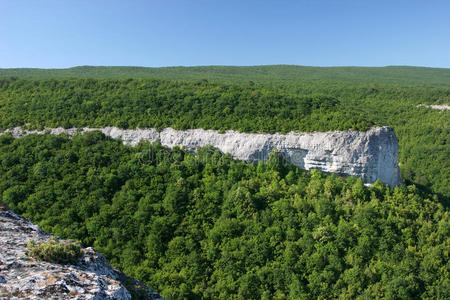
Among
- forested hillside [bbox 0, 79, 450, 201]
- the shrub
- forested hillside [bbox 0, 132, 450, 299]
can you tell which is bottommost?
forested hillside [bbox 0, 132, 450, 299]

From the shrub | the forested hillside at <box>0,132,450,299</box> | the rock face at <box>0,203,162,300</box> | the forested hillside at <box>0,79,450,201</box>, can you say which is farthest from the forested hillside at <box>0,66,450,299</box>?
the rock face at <box>0,203,162,300</box>

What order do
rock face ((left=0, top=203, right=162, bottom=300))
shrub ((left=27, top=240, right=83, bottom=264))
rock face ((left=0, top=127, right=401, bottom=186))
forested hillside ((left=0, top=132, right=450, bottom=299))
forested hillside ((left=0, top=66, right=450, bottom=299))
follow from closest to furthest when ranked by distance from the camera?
rock face ((left=0, top=203, right=162, bottom=300)), shrub ((left=27, top=240, right=83, bottom=264)), forested hillside ((left=0, top=132, right=450, bottom=299)), forested hillside ((left=0, top=66, right=450, bottom=299)), rock face ((left=0, top=127, right=401, bottom=186))

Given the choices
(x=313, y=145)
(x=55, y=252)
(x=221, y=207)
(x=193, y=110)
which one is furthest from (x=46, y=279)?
(x=193, y=110)

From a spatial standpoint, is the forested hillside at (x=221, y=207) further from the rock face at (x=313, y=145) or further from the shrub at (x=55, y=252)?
the shrub at (x=55, y=252)

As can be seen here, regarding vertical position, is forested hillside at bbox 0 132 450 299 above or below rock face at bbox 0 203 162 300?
below

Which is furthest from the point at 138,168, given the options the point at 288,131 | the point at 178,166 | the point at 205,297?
the point at 288,131

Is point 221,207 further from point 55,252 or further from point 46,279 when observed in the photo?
point 46,279

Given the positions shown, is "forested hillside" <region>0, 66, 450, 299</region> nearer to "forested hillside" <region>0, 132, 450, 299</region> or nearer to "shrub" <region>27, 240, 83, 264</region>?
"forested hillside" <region>0, 132, 450, 299</region>
